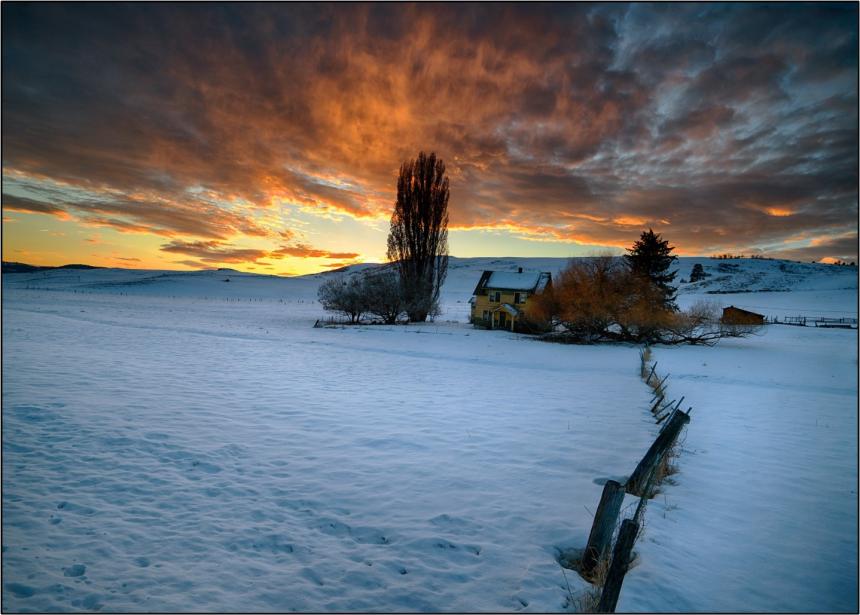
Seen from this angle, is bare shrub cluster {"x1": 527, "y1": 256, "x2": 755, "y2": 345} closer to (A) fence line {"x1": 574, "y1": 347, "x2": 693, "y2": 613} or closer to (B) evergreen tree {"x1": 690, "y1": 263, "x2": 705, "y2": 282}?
(A) fence line {"x1": 574, "y1": 347, "x2": 693, "y2": 613}

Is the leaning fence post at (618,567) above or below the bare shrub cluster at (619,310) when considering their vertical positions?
below

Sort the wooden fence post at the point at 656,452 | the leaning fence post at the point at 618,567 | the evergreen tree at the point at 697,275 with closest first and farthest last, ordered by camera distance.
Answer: the leaning fence post at the point at 618,567 → the wooden fence post at the point at 656,452 → the evergreen tree at the point at 697,275

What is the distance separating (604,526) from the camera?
469 centimetres

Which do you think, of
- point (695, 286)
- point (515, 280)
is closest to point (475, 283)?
point (695, 286)

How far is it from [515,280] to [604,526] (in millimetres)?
40779

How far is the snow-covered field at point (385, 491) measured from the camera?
4492mm

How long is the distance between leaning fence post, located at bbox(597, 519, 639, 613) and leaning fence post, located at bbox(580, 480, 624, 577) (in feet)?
2.86

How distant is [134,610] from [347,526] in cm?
246

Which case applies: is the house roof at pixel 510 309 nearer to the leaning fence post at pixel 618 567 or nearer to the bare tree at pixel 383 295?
the bare tree at pixel 383 295

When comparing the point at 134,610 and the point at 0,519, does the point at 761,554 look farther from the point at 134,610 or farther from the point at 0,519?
the point at 0,519

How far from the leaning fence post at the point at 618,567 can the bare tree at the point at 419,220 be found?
40165 millimetres

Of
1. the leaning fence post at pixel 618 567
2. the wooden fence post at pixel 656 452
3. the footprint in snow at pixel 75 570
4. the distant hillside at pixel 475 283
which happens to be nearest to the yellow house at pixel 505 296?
the wooden fence post at pixel 656 452

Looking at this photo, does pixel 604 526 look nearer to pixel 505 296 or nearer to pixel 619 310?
pixel 619 310

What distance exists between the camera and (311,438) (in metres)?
8.92
